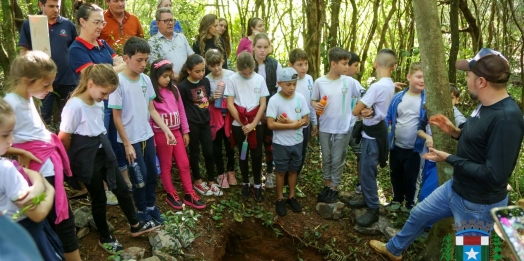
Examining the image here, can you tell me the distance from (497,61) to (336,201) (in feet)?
8.96

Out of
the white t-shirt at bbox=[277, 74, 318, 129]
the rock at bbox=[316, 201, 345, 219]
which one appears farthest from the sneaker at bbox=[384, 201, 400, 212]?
the white t-shirt at bbox=[277, 74, 318, 129]

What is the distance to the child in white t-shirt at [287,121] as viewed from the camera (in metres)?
4.54

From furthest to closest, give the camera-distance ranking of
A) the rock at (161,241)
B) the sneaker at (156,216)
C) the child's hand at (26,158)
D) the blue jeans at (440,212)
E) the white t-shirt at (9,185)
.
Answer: the sneaker at (156,216) → the rock at (161,241) → the blue jeans at (440,212) → the child's hand at (26,158) → the white t-shirt at (9,185)

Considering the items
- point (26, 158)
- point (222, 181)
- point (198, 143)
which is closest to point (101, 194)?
point (26, 158)

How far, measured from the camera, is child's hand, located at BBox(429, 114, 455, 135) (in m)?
3.21

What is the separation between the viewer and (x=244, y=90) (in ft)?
15.7

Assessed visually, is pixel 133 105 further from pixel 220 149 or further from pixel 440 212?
pixel 440 212

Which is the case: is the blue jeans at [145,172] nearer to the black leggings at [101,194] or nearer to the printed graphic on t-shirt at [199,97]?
the black leggings at [101,194]

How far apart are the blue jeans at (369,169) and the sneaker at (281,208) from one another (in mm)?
973

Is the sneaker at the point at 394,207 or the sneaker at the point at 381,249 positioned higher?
the sneaker at the point at 394,207

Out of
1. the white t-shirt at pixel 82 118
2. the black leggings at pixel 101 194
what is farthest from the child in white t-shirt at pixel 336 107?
the white t-shirt at pixel 82 118

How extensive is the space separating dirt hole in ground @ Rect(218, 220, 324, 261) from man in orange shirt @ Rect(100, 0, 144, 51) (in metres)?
2.61

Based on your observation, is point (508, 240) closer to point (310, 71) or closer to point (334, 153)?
point (334, 153)

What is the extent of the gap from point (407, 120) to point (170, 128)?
100 inches
